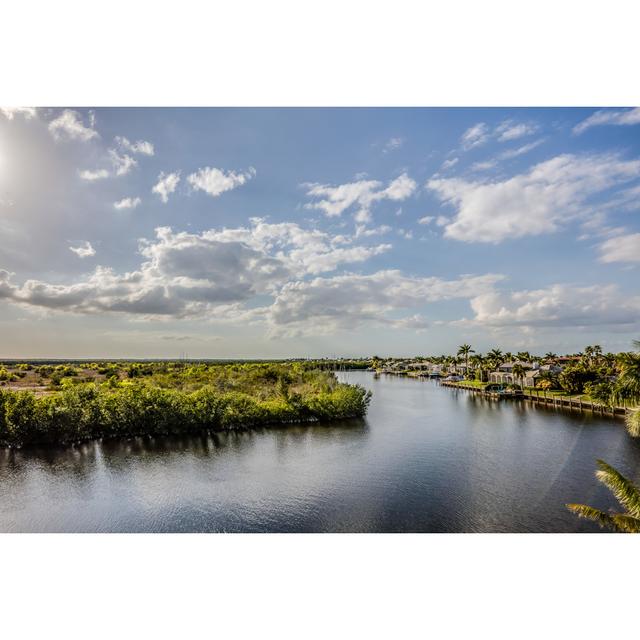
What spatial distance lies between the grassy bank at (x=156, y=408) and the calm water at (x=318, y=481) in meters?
0.78

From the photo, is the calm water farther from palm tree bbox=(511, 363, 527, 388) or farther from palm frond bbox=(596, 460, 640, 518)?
palm tree bbox=(511, 363, 527, 388)

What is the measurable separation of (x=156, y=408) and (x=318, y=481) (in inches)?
308

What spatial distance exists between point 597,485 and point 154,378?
19823mm

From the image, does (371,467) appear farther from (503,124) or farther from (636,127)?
(636,127)

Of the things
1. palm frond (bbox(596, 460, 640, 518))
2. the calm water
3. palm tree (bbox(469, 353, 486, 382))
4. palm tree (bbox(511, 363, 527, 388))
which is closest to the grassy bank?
the calm water

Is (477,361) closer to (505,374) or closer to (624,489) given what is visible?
(505,374)

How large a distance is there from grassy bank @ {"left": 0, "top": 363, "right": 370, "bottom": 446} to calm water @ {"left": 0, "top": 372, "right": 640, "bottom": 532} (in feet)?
2.54

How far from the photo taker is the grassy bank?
13867 mm

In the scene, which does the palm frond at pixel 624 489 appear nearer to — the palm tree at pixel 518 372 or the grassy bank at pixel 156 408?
the grassy bank at pixel 156 408

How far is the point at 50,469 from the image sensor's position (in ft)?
38.9

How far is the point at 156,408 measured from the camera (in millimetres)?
15641

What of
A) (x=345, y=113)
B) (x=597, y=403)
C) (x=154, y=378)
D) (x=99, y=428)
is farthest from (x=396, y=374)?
(x=345, y=113)

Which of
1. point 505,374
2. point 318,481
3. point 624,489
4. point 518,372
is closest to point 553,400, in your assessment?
point 518,372

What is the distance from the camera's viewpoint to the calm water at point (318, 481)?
882cm
